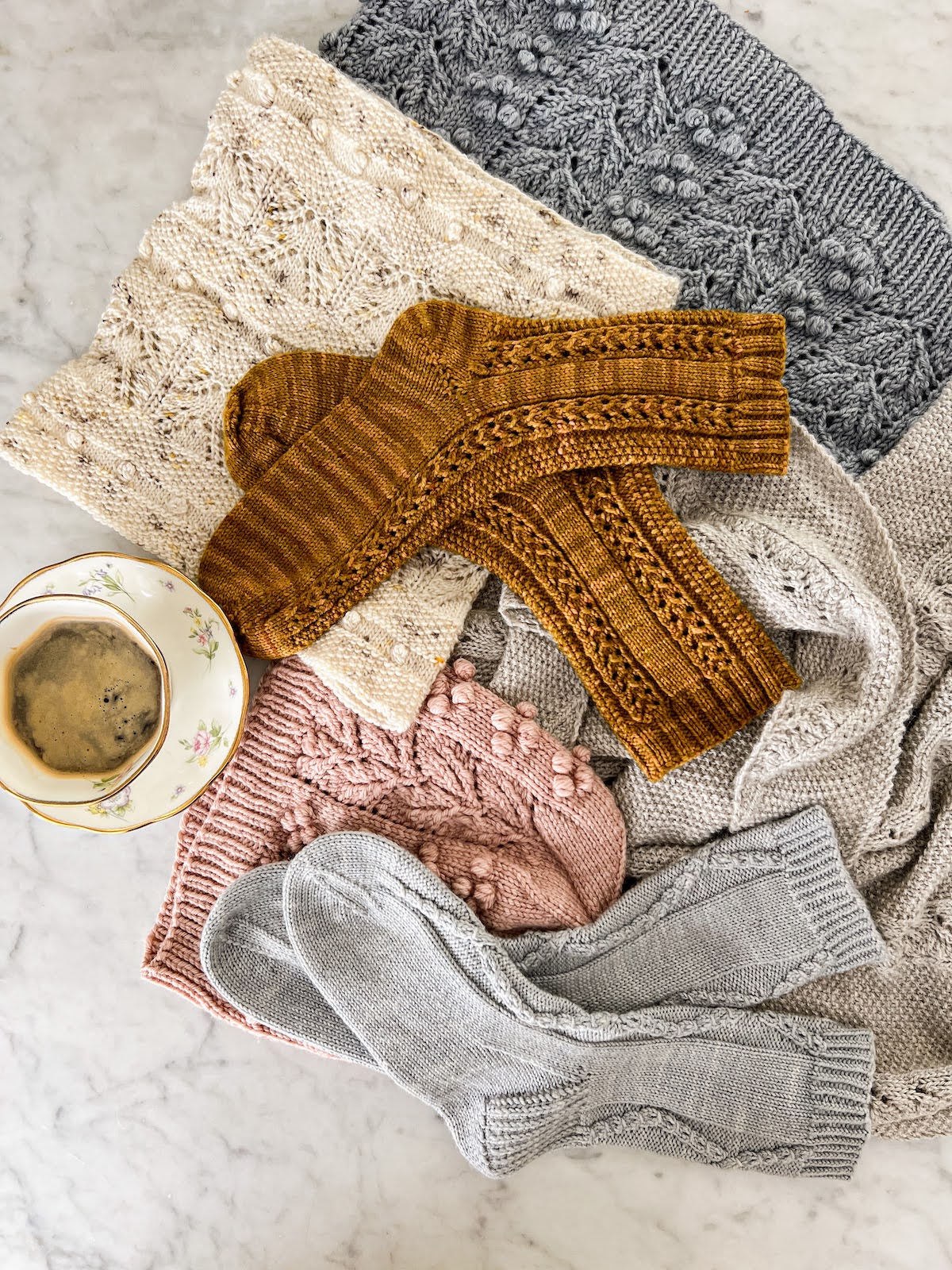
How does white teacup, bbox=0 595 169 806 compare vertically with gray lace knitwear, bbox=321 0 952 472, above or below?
below

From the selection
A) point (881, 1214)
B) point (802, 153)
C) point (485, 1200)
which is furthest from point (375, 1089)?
point (802, 153)

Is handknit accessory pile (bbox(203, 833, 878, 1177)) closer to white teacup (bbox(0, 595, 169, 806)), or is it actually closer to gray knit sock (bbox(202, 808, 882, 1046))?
gray knit sock (bbox(202, 808, 882, 1046))

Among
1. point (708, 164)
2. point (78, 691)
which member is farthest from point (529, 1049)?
point (708, 164)

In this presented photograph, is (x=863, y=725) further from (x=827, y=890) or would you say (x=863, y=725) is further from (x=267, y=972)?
(x=267, y=972)

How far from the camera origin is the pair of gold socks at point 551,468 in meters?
0.94

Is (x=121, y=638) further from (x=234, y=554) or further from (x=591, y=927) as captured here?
(x=591, y=927)

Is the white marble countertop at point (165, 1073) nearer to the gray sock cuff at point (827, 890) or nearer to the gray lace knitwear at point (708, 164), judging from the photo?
the gray lace knitwear at point (708, 164)

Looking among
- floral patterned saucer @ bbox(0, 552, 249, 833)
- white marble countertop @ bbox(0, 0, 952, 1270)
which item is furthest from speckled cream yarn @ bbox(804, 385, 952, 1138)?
floral patterned saucer @ bbox(0, 552, 249, 833)

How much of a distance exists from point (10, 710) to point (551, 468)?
58cm

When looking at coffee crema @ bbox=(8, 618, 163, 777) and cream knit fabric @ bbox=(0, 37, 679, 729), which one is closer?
coffee crema @ bbox=(8, 618, 163, 777)

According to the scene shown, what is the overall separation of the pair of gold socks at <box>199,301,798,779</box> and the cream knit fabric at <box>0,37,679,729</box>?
37 millimetres

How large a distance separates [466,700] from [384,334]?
41cm

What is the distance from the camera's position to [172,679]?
0.85m

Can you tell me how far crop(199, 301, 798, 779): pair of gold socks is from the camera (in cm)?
94
